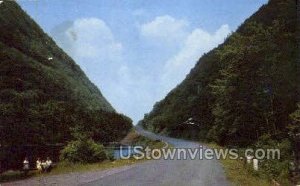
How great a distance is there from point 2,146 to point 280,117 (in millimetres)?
26611

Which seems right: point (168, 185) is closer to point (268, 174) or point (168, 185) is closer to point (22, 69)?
point (268, 174)

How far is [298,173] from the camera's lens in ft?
69.5

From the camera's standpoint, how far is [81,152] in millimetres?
33469

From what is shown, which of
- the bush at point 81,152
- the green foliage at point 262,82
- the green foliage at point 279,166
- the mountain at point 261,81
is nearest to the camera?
the green foliage at point 279,166

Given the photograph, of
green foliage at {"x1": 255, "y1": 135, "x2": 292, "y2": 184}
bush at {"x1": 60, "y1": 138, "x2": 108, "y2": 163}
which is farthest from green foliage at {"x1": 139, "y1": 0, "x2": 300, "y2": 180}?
bush at {"x1": 60, "y1": 138, "x2": 108, "y2": 163}

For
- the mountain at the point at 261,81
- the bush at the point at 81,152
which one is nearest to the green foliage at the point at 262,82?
the mountain at the point at 261,81

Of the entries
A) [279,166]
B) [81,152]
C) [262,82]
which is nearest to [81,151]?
[81,152]

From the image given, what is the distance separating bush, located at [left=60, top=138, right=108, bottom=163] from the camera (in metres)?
33.1

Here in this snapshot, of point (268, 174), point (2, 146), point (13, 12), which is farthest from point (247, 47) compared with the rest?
point (13, 12)

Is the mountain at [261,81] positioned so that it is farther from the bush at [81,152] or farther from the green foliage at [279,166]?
the bush at [81,152]

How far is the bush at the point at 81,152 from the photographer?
3306 cm

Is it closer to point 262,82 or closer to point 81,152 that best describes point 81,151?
point 81,152

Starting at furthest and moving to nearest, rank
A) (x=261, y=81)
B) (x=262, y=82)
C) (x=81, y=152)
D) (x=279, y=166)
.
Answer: (x=261, y=81), (x=262, y=82), (x=81, y=152), (x=279, y=166)

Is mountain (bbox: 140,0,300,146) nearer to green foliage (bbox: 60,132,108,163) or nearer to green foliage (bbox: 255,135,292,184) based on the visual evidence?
green foliage (bbox: 255,135,292,184)
